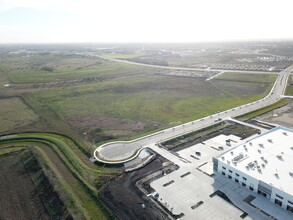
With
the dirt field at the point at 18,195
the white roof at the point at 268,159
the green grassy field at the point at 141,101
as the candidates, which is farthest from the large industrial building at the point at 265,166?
the dirt field at the point at 18,195

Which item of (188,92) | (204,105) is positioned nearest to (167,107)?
(204,105)

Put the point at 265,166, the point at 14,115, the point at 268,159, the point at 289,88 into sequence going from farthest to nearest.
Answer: the point at 289,88, the point at 14,115, the point at 268,159, the point at 265,166

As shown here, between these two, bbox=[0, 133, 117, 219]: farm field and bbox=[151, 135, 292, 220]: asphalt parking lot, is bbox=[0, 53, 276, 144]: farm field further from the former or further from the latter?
bbox=[151, 135, 292, 220]: asphalt parking lot

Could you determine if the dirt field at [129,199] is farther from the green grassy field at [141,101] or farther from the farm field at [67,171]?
the green grassy field at [141,101]

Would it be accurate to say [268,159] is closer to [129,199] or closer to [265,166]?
[265,166]

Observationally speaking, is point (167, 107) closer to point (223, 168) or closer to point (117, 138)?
point (117, 138)

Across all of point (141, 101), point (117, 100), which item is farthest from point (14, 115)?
point (141, 101)

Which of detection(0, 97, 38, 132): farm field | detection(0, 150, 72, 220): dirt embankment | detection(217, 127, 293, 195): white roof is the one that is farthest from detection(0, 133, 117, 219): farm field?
detection(217, 127, 293, 195): white roof
